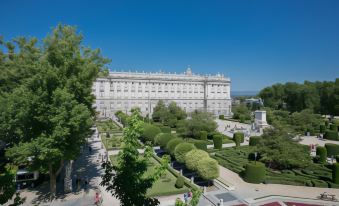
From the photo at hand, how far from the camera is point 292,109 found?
71.0 m

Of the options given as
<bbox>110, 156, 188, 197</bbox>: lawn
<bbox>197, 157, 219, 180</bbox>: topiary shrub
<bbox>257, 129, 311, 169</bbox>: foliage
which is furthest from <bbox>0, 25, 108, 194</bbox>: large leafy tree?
<bbox>257, 129, 311, 169</bbox>: foliage

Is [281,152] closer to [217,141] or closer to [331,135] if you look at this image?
[217,141]

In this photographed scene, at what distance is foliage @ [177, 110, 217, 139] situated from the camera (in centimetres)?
3381

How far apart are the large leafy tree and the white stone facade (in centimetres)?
5134

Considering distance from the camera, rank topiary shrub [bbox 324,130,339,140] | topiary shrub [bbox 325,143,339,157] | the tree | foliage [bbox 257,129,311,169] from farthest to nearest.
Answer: topiary shrub [bbox 324,130,339,140] < topiary shrub [bbox 325,143,339,157] < foliage [bbox 257,129,311,169] < the tree

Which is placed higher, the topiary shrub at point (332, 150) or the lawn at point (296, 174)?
the topiary shrub at point (332, 150)

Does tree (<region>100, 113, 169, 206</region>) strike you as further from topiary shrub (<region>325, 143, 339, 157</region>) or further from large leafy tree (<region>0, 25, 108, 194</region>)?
topiary shrub (<region>325, 143, 339, 157</region>)

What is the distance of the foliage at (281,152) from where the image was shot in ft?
65.0

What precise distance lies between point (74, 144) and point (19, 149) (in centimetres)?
285

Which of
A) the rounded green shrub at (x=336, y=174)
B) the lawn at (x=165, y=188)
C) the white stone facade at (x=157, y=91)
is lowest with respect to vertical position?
the lawn at (x=165, y=188)

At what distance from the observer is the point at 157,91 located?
78.0 m

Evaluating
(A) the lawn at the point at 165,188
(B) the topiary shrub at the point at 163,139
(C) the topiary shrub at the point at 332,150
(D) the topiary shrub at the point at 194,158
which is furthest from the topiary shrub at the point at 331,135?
(A) the lawn at the point at 165,188

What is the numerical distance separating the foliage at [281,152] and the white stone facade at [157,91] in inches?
1785

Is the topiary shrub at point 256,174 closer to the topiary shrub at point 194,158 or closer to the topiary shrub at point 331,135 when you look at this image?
the topiary shrub at point 194,158
